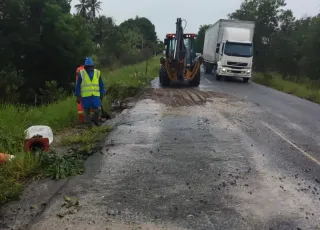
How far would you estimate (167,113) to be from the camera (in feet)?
41.1

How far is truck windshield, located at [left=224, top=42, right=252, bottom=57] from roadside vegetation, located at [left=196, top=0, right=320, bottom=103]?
5.33 m

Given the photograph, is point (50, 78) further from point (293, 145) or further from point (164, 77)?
point (293, 145)

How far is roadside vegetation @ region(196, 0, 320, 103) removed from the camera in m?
34.1

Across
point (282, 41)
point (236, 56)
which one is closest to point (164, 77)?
point (236, 56)

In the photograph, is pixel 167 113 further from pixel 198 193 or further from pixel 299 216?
pixel 299 216

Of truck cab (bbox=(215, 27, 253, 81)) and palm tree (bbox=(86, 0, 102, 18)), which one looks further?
palm tree (bbox=(86, 0, 102, 18))

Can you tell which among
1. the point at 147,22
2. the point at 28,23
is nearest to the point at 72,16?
the point at 28,23

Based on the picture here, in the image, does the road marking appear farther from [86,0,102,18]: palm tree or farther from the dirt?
[86,0,102,18]: palm tree

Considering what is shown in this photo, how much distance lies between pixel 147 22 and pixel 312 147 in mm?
108278

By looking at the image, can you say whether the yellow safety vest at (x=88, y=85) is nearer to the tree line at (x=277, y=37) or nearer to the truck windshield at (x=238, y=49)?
the truck windshield at (x=238, y=49)

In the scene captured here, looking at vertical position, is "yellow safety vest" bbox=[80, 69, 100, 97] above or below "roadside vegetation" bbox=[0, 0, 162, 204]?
above

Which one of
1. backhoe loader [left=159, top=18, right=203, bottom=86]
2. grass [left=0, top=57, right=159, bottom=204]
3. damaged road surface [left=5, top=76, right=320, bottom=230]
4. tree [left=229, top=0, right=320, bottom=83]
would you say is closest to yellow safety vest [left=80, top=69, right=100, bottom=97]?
grass [left=0, top=57, right=159, bottom=204]

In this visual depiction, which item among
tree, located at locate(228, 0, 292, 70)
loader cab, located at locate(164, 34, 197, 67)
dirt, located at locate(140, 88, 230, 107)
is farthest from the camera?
tree, located at locate(228, 0, 292, 70)

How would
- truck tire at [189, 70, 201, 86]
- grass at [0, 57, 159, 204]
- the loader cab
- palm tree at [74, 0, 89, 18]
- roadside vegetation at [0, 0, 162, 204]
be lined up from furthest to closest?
palm tree at [74, 0, 89, 18], the loader cab, truck tire at [189, 70, 201, 86], roadside vegetation at [0, 0, 162, 204], grass at [0, 57, 159, 204]
